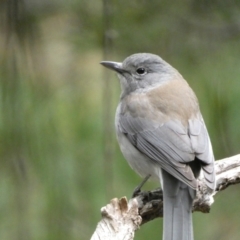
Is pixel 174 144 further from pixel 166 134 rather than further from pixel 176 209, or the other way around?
pixel 176 209

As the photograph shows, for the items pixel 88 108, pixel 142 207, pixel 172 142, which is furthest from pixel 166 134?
pixel 88 108

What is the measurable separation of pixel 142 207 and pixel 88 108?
5.27 ft

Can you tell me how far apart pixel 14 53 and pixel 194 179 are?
2.38 metres

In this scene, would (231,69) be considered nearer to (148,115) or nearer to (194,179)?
(148,115)

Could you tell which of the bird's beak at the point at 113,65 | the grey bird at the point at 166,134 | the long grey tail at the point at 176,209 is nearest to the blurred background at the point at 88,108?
the bird's beak at the point at 113,65

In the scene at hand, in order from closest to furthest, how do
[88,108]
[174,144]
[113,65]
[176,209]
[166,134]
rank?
[176,209] → [174,144] → [166,134] → [113,65] → [88,108]

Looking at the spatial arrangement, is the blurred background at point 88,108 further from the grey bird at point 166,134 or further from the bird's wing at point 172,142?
the bird's wing at point 172,142

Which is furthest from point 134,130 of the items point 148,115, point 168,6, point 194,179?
point 168,6

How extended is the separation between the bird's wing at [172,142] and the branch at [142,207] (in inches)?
10.5

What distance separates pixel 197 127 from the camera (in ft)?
19.3

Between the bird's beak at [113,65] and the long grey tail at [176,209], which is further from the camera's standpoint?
the bird's beak at [113,65]

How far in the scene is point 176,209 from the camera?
538cm

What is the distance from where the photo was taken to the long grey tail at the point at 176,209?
528cm

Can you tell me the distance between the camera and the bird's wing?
5367mm
